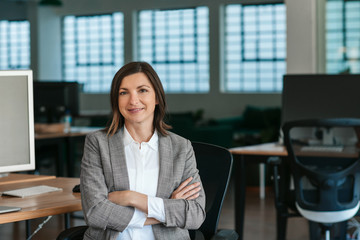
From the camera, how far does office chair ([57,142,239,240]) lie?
2.28m

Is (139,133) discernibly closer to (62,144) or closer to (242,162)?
(242,162)

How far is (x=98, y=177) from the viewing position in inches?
83.4

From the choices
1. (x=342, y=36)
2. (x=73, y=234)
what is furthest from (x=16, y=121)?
(x=342, y=36)

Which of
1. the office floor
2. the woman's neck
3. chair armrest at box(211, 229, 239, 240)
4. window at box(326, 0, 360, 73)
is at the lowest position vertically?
the office floor

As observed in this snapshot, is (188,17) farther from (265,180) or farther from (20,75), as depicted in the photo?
(20,75)

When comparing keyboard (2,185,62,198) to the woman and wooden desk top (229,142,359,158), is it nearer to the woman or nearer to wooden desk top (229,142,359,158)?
the woman

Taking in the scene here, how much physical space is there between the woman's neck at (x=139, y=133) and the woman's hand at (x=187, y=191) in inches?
9.0

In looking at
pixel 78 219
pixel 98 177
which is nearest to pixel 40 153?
pixel 78 219

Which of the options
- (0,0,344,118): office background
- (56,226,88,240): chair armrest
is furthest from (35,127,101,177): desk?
(0,0,344,118): office background

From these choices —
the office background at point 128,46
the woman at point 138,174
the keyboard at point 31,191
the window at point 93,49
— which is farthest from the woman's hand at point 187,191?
the window at point 93,49

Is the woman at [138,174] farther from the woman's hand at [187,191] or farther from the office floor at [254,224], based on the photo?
the office floor at [254,224]

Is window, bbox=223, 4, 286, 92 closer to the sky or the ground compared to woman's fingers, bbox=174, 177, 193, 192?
closer to the sky

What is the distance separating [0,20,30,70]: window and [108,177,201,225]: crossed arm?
503 inches

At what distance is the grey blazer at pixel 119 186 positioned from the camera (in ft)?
6.73
